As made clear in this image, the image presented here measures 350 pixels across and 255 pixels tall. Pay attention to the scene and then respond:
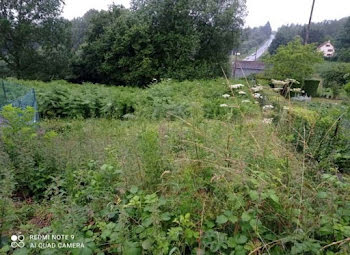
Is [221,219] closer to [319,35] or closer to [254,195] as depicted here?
[254,195]

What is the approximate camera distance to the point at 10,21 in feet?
57.4

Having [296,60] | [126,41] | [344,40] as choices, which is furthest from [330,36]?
[126,41]

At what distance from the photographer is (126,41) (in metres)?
15.2

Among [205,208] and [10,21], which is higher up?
[10,21]

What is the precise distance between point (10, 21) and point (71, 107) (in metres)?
14.8

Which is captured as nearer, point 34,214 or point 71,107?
point 34,214

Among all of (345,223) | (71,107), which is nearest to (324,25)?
(71,107)

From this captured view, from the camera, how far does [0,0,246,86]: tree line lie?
15664mm

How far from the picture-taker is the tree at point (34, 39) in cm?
1767

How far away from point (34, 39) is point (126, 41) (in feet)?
25.5

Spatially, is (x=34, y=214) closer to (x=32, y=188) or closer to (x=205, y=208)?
(x=32, y=188)

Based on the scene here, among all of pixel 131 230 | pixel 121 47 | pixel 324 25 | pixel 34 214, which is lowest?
pixel 34 214

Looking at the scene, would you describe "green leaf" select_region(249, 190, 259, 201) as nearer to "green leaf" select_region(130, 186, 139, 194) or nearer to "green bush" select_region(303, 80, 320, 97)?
"green leaf" select_region(130, 186, 139, 194)

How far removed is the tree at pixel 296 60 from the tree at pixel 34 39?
48.7 feet
